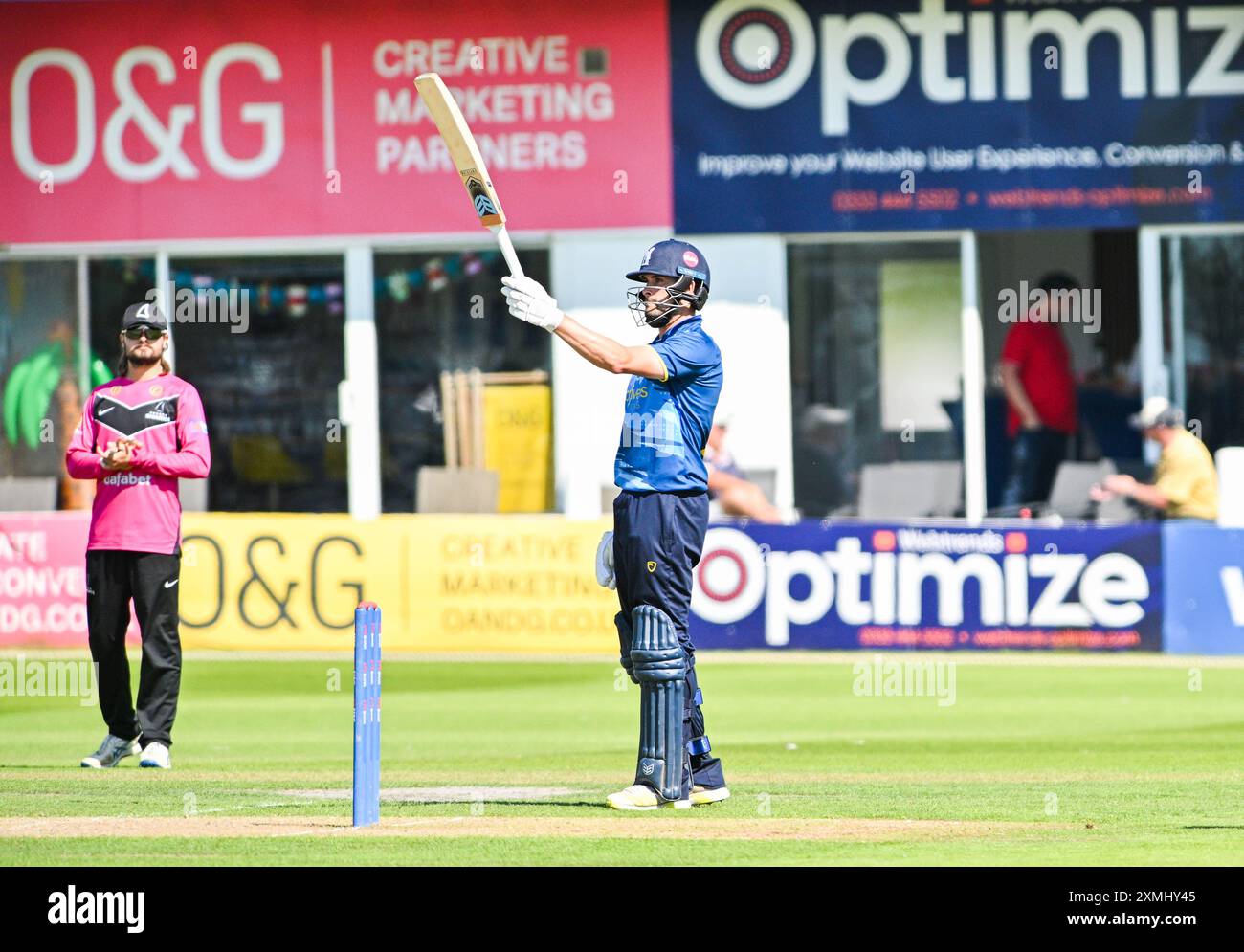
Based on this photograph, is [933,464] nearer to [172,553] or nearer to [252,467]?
[252,467]

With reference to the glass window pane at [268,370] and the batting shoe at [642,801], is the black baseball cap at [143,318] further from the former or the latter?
the glass window pane at [268,370]

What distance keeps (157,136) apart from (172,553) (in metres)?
11.2

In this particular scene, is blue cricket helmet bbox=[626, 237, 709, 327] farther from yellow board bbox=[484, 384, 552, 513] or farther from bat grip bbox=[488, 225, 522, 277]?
yellow board bbox=[484, 384, 552, 513]

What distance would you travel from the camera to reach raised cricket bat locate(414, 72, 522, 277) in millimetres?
8789

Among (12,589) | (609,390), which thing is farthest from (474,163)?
(609,390)

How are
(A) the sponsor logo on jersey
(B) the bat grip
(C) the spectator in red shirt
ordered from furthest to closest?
(C) the spectator in red shirt, (A) the sponsor logo on jersey, (B) the bat grip

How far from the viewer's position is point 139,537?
1081cm

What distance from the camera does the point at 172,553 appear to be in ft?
35.9

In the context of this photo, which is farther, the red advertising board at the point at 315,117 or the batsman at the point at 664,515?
the red advertising board at the point at 315,117

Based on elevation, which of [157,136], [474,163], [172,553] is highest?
[157,136]

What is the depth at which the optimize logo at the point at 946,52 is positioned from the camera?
20.4 metres

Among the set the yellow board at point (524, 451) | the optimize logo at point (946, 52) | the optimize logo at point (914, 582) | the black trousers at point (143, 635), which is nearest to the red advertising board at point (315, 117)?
the optimize logo at point (946, 52)

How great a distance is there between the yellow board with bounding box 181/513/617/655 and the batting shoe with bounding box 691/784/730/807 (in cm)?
824

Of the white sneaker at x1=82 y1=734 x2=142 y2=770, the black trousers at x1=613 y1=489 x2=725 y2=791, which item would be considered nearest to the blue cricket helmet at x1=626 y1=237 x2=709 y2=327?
the black trousers at x1=613 y1=489 x2=725 y2=791
